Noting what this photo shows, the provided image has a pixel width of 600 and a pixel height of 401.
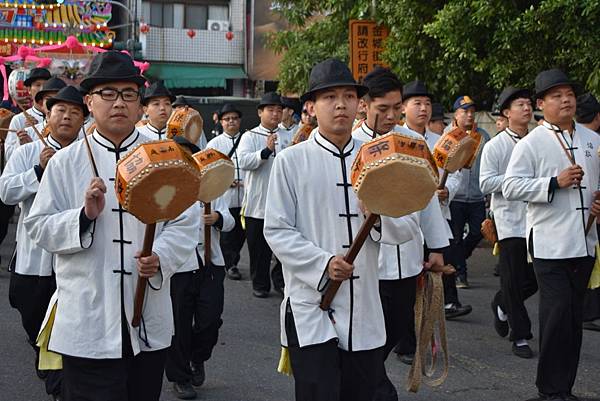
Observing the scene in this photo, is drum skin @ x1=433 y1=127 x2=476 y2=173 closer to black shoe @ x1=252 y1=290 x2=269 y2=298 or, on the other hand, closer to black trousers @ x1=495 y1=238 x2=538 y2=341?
black trousers @ x1=495 y1=238 x2=538 y2=341

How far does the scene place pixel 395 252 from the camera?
6090 millimetres

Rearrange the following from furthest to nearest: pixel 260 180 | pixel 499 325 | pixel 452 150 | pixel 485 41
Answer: pixel 485 41 → pixel 260 180 → pixel 499 325 → pixel 452 150

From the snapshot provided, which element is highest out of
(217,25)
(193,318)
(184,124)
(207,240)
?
(217,25)

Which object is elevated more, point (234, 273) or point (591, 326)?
point (234, 273)

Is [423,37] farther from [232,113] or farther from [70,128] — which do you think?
[70,128]

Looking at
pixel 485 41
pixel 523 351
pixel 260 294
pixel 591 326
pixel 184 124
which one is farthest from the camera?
pixel 485 41

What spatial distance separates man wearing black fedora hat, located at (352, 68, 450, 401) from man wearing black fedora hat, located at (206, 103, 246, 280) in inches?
210

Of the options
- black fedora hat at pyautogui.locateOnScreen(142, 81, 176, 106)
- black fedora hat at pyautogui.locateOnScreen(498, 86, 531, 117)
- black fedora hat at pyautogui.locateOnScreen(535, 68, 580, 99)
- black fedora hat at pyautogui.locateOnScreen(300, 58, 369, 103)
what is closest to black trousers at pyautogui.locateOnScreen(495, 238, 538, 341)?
black fedora hat at pyautogui.locateOnScreen(498, 86, 531, 117)

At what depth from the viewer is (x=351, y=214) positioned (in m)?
4.52

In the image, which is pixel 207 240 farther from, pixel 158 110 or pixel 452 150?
pixel 452 150

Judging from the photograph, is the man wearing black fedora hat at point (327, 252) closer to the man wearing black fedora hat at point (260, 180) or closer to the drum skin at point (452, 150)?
the drum skin at point (452, 150)

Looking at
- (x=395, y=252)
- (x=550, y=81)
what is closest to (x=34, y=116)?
(x=395, y=252)

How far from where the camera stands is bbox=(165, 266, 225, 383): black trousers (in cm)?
657

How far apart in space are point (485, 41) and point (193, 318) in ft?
23.0
